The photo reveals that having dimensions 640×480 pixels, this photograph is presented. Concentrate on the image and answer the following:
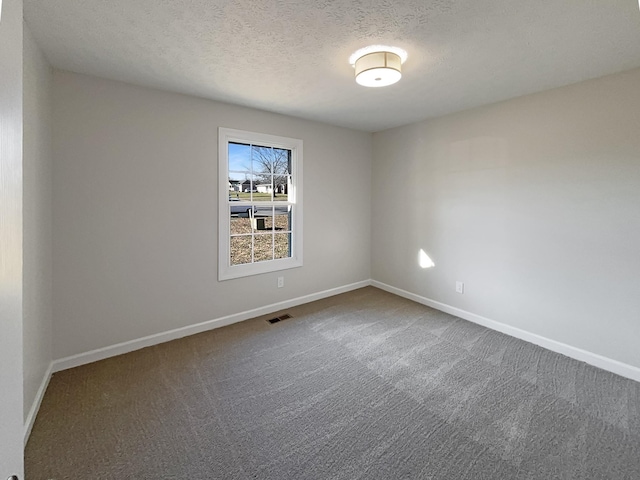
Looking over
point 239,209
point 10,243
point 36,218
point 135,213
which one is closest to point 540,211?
point 239,209

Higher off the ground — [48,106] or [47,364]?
[48,106]

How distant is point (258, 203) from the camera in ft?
11.3

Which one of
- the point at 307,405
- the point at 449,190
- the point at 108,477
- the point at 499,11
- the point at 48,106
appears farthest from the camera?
the point at 449,190

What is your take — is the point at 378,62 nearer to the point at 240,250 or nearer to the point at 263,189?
the point at 263,189

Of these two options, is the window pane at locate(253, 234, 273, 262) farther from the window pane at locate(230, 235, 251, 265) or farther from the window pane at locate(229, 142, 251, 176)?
the window pane at locate(229, 142, 251, 176)

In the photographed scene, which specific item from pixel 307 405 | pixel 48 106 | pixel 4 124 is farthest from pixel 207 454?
pixel 48 106

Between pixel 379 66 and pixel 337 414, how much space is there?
241 centimetres

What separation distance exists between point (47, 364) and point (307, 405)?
2.05 meters

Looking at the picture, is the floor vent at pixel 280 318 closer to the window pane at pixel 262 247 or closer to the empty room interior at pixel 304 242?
the empty room interior at pixel 304 242

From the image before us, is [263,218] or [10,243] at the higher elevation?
[263,218]

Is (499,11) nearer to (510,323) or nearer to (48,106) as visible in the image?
(510,323)

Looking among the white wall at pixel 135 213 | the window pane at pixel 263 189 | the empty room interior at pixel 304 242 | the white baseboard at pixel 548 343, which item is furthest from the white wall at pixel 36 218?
the white baseboard at pixel 548 343

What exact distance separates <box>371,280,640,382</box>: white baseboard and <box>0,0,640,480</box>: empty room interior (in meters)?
0.02

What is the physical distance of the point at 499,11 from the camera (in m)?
1.59
